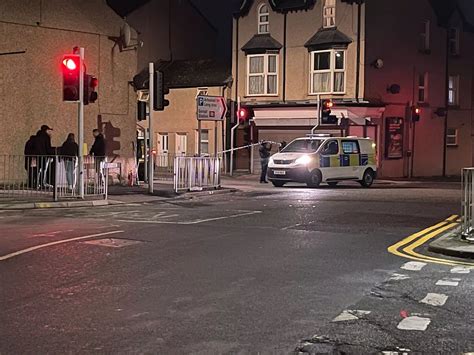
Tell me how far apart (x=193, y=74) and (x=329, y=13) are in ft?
27.0

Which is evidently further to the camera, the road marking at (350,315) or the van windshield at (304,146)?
the van windshield at (304,146)

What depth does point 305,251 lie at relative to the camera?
9273mm

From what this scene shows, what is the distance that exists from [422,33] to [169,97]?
1346 centimetres

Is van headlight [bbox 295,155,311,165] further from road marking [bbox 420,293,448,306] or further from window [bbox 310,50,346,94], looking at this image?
road marking [bbox 420,293,448,306]

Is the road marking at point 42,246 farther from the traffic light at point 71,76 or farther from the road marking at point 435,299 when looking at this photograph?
the traffic light at point 71,76

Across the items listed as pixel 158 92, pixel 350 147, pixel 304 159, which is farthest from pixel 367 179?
pixel 158 92

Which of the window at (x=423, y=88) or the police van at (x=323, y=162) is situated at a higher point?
the window at (x=423, y=88)

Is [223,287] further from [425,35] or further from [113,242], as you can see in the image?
[425,35]

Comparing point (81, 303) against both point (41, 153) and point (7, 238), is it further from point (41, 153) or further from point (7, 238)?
point (41, 153)

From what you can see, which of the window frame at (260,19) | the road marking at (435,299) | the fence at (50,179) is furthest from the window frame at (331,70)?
the road marking at (435,299)

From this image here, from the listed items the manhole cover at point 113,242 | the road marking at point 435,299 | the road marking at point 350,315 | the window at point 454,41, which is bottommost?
the road marking at point 350,315

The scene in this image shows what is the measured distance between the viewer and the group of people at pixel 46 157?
16.5 metres

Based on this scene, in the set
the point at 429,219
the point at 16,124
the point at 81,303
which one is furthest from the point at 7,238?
the point at 16,124

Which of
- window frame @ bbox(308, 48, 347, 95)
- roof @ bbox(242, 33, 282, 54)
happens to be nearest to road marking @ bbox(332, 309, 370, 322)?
window frame @ bbox(308, 48, 347, 95)
